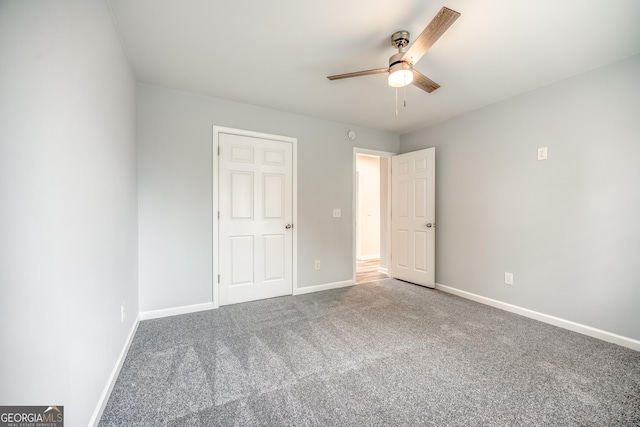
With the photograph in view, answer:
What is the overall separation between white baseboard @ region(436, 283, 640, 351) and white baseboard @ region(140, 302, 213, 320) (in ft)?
10.5

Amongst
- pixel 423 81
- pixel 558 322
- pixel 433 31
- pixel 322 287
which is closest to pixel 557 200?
pixel 558 322

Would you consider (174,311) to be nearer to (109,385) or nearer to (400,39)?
(109,385)

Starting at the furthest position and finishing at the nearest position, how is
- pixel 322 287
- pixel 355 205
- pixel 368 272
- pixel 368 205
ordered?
pixel 368 205 → pixel 368 272 → pixel 355 205 → pixel 322 287

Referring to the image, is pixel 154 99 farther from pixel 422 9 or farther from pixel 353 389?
pixel 353 389

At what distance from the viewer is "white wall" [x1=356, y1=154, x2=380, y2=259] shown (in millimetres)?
6004

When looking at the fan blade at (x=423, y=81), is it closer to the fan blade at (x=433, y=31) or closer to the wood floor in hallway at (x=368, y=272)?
the fan blade at (x=433, y=31)

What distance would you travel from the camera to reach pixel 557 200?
251cm

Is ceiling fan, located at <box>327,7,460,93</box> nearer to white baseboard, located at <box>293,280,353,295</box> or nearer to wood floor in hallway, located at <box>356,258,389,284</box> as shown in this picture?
white baseboard, located at <box>293,280,353,295</box>

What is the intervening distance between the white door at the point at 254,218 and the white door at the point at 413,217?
1827mm

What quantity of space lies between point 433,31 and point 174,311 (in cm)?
335

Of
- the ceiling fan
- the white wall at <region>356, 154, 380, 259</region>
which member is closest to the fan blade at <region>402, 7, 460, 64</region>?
the ceiling fan

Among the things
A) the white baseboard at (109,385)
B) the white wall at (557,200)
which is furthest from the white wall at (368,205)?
the white baseboard at (109,385)

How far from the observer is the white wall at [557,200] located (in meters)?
2.12

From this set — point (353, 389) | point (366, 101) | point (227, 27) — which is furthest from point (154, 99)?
point (353, 389)
